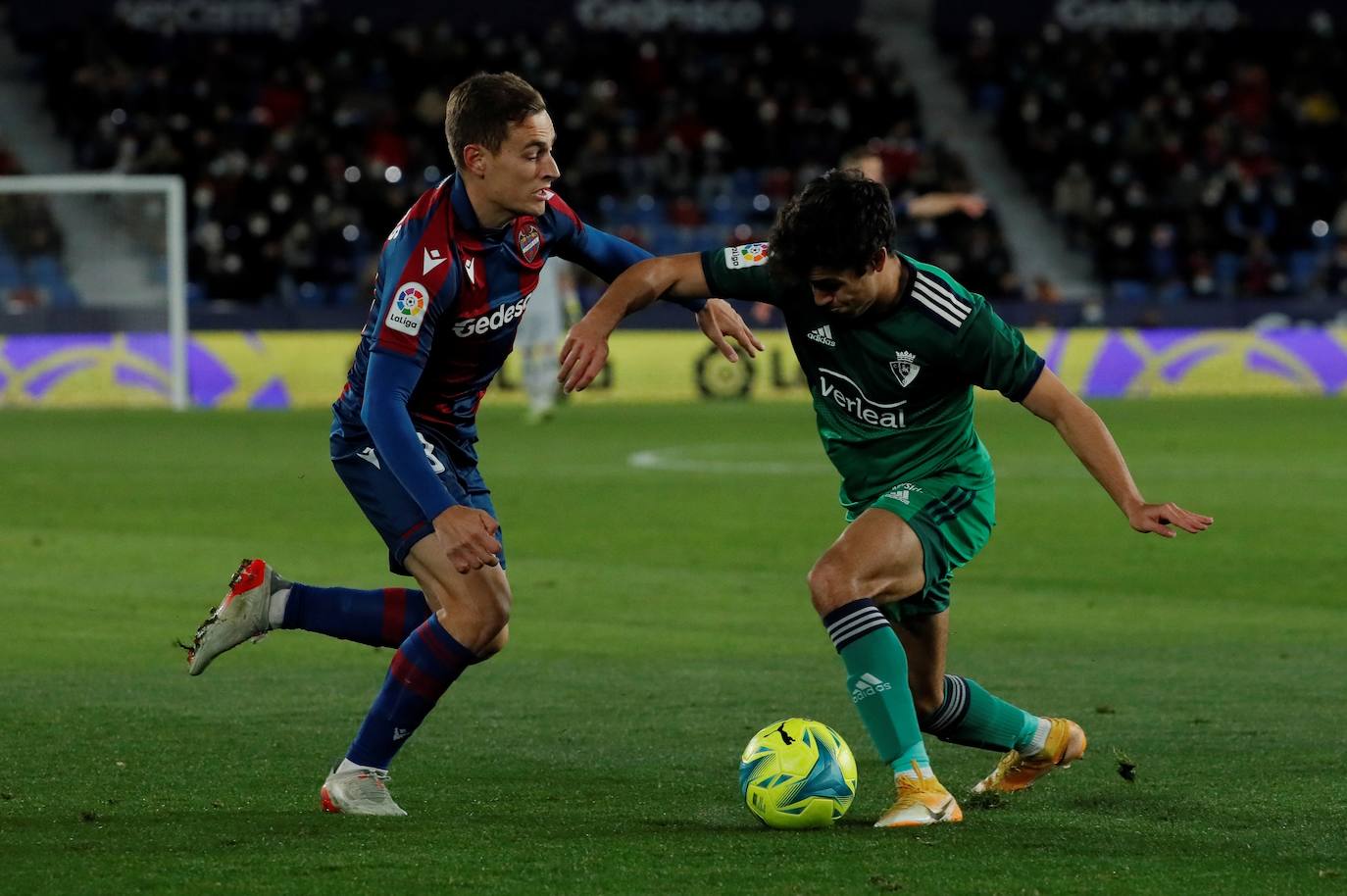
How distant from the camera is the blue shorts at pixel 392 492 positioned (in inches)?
219

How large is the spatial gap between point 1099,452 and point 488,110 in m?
1.84

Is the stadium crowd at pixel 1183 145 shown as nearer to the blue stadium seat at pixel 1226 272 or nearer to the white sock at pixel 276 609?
the blue stadium seat at pixel 1226 272

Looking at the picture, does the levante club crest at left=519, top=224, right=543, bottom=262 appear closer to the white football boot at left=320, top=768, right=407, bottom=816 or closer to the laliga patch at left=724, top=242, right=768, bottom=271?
the laliga patch at left=724, top=242, right=768, bottom=271

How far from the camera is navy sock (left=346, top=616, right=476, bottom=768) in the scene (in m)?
5.43

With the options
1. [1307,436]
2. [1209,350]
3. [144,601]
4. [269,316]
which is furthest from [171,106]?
[144,601]

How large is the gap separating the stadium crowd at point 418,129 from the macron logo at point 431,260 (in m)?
21.6

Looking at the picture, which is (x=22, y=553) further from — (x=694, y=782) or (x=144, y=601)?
(x=694, y=782)

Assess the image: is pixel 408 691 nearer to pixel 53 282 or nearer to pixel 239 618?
pixel 239 618

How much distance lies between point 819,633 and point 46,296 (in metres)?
15.8

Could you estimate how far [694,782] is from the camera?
5.89 meters

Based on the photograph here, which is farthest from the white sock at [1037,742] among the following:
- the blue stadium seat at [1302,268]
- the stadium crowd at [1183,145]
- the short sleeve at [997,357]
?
the blue stadium seat at [1302,268]

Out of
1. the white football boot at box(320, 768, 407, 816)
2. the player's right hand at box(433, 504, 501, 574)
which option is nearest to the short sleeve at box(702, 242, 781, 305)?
the player's right hand at box(433, 504, 501, 574)

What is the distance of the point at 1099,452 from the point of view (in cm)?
519

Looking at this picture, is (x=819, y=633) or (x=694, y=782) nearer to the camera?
(x=694, y=782)
